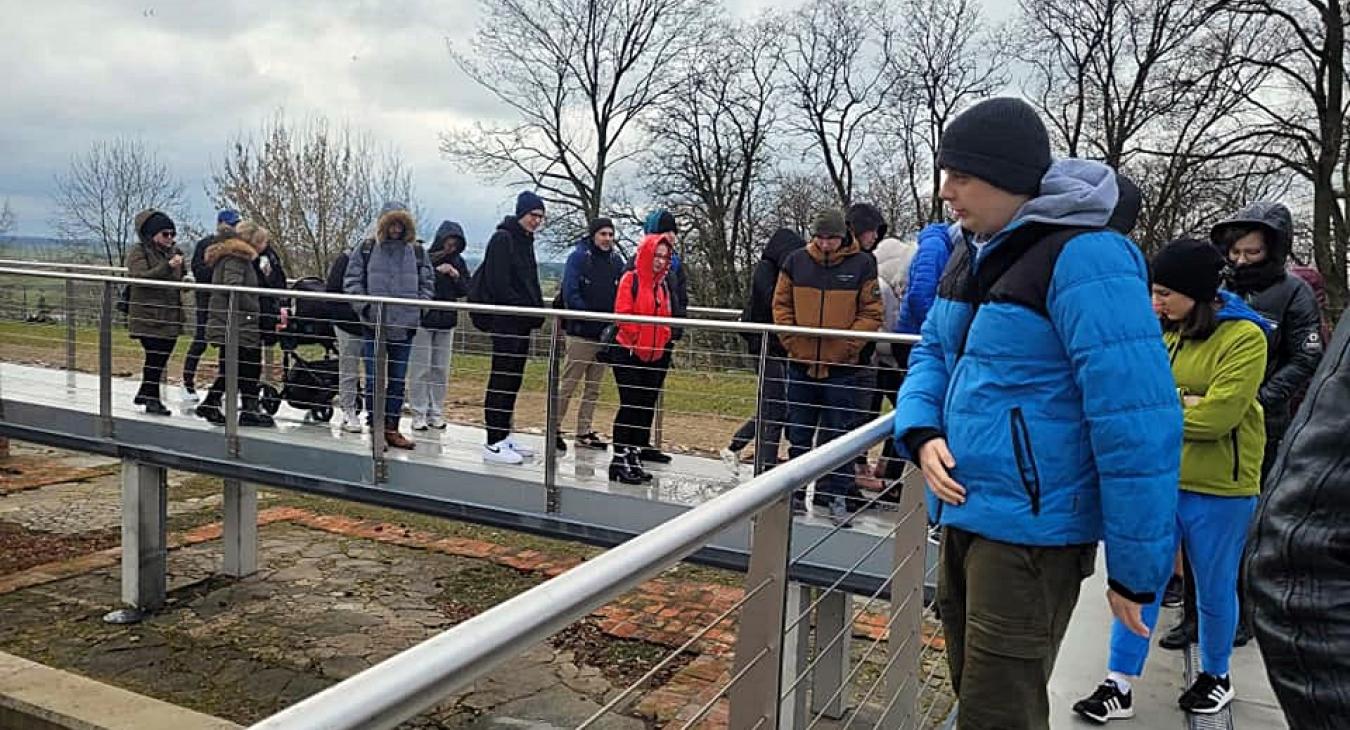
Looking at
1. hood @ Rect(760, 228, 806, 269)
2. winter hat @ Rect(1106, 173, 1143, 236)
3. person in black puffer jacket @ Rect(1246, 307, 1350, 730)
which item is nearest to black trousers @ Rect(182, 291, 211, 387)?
hood @ Rect(760, 228, 806, 269)

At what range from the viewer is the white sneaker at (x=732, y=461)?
615cm

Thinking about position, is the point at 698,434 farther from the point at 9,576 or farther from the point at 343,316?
the point at 9,576

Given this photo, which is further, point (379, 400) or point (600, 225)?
point (600, 225)

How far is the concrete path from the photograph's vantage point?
10.9 feet

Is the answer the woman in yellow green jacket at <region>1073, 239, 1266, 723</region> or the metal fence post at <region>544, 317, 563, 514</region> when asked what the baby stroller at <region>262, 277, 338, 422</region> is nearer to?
the metal fence post at <region>544, 317, 563, 514</region>

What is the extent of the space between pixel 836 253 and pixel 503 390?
2.16 m

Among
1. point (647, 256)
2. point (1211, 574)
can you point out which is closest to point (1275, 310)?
point (1211, 574)

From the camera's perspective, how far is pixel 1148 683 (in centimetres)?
369

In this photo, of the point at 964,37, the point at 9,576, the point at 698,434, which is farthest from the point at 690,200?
the point at 9,576

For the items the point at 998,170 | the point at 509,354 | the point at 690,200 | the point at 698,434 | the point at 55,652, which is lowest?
the point at 55,652

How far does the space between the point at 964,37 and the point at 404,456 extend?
2257 cm

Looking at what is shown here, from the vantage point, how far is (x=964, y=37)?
25219 mm

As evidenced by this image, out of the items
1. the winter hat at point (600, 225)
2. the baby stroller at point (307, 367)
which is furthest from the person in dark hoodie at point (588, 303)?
the baby stroller at point (307, 367)

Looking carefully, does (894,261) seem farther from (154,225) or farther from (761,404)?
(154,225)
